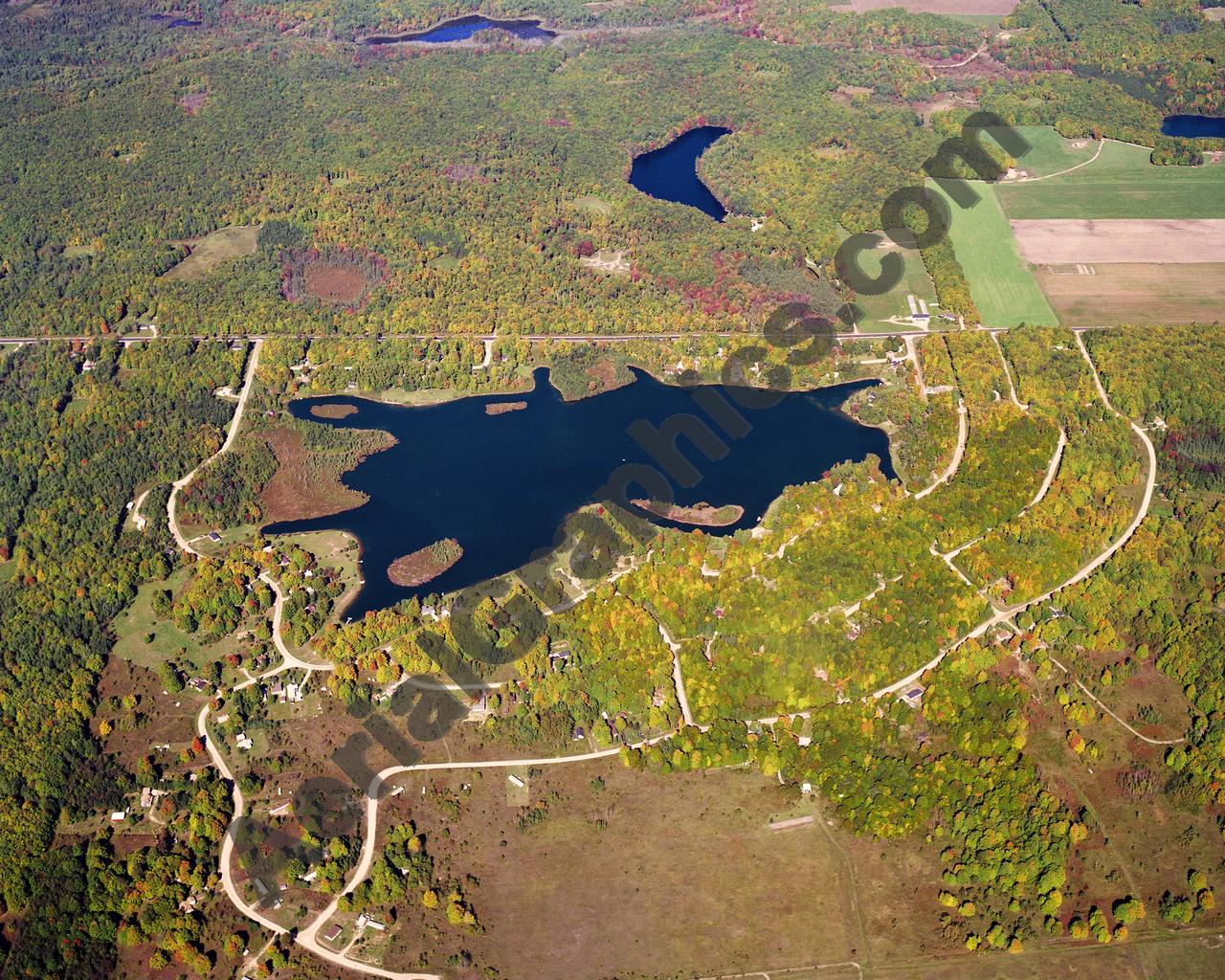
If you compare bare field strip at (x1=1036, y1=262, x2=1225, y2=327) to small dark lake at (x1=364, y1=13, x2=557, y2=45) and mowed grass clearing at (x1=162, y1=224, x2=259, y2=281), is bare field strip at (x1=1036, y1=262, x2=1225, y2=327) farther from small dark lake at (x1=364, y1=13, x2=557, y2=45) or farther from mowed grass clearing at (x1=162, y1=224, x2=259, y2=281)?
small dark lake at (x1=364, y1=13, x2=557, y2=45)

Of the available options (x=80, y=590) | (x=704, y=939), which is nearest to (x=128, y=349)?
(x=80, y=590)

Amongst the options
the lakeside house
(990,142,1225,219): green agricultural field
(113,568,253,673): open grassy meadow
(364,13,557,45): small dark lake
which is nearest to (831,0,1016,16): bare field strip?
(364,13,557,45): small dark lake

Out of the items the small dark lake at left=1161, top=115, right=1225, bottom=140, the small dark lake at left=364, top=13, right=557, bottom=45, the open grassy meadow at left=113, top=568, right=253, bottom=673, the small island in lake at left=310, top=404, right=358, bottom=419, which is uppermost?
the open grassy meadow at left=113, top=568, right=253, bottom=673

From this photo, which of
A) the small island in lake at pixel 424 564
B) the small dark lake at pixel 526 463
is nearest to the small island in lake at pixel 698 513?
the small dark lake at pixel 526 463

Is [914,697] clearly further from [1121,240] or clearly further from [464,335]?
[1121,240]

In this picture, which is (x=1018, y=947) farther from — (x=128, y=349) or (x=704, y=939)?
(x=128, y=349)

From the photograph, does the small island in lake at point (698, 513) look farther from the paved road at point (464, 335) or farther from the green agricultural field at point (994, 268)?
the green agricultural field at point (994, 268)

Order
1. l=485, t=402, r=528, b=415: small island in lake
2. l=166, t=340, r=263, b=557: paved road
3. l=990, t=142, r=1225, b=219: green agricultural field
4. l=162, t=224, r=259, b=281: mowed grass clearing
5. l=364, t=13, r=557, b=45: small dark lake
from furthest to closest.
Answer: l=364, t=13, r=557, b=45: small dark lake, l=990, t=142, r=1225, b=219: green agricultural field, l=162, t=224, r=259, b=281: mowed grass clearing, l=485, t=402, r=528, b=415: small island in lake, l=166, t=340, r=263, b=557: paved road

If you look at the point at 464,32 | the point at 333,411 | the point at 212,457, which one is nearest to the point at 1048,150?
the point at 464,32
